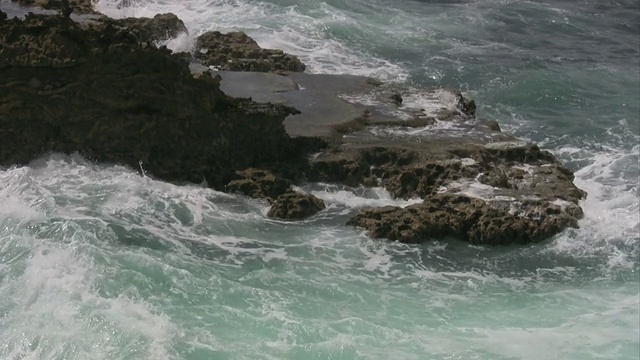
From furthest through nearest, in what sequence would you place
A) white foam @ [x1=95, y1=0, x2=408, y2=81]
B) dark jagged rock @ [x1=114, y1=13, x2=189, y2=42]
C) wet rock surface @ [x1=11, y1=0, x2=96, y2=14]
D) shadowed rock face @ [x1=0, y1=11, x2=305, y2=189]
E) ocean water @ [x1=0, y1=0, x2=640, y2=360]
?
1. white foam @ [x1=95, y1=0, x2=408, y2=81]
2. dark jagged rock @ [x1=114, y1=13, x2=189, y2=42]
3. wet rock surface @ [x1=11, y1=0, x2=96, y2=14]
4. shadowed rock face @ [x1=0, y1=11, x2=305, y2=189]
5. ocean water @ [x1=0, y1=0, x2=640, y2=360]

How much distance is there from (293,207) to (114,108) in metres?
2.31

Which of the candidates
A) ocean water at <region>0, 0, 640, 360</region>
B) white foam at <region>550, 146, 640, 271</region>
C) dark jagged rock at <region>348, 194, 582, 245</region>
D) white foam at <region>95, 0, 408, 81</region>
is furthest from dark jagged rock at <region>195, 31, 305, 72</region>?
white foam at <region>550, 146, 640, 271</region>

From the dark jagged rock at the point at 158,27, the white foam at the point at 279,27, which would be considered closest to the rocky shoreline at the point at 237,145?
the dark jagged rock at the point at 158,27

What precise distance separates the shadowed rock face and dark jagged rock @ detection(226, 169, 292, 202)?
194 mm

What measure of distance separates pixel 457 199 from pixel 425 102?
9.40ft

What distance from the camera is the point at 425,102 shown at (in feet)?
39.4

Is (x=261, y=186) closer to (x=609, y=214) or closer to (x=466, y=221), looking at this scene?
(x=466, y=221)

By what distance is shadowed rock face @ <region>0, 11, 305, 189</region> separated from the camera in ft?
31.8

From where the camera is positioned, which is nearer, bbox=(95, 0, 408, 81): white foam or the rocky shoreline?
→ the rocky shoreline

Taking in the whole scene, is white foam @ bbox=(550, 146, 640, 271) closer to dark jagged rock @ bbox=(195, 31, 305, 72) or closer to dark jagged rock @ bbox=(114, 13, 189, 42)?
dark jagged rock @ bbox=(195, 31, 305, 72)

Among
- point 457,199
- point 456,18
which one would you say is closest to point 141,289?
point 457,199

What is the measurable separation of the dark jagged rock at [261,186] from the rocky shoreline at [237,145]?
14mm

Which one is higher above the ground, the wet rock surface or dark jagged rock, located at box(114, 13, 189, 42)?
the wet rock surface

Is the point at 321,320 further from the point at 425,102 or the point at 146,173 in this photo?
the point at 425,102
